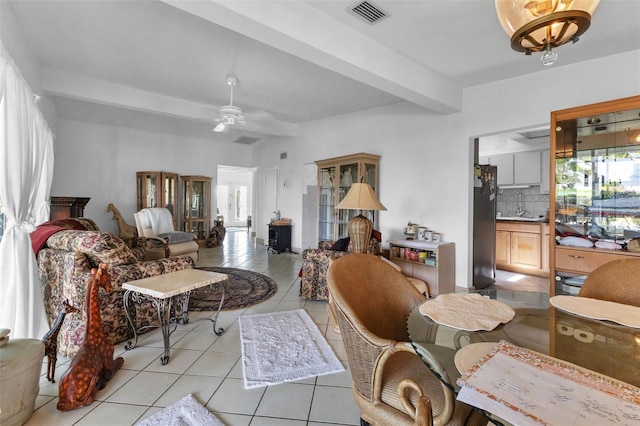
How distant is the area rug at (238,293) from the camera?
3.27 meters

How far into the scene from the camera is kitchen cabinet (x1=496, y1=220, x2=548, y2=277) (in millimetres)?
4578

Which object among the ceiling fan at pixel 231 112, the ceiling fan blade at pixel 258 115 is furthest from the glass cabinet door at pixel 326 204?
the ceiling fan at pixel 231 112

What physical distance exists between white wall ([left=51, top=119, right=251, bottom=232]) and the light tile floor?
200 inches

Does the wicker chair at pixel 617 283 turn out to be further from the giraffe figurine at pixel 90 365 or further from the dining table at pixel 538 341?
the giraffe figurine at pixel 90 365

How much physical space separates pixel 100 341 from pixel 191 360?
0.61 meters

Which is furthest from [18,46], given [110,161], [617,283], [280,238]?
[617,283]

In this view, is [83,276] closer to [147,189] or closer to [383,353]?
[383,353]

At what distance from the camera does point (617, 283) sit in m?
1.48

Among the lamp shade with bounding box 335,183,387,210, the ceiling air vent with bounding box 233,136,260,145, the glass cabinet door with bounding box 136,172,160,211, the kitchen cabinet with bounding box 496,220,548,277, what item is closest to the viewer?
the lamp shade with bounding box 335,183,387,210

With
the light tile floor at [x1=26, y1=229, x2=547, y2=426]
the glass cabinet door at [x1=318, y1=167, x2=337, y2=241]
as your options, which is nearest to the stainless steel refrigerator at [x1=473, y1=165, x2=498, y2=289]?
the glass cabinet door at [x1=318, y1=167, x2=337, y2=241]

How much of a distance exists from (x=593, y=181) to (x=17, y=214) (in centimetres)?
514

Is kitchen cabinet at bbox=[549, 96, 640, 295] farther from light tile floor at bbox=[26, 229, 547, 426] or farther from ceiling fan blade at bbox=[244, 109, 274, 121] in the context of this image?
ceiling fan blade at bbox=[244, 109, 274, 121]

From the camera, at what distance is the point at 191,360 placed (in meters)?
2.13

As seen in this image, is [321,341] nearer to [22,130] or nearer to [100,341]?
[100,341]
